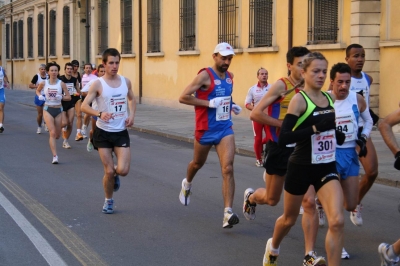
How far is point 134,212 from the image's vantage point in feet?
27.9

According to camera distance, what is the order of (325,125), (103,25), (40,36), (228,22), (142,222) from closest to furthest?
(325,125) < (142,222) < (228,22) < (103,25) < (40,36)

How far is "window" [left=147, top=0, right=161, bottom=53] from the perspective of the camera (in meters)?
29.6

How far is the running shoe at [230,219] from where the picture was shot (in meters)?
7.42

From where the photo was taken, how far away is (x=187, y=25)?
1067 inches

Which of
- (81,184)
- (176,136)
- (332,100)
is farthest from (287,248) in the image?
(176,136)

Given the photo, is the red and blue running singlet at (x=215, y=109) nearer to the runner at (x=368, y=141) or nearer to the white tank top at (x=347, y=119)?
the runner at (x=368, y=141)

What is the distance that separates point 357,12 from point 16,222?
1207 centimetres

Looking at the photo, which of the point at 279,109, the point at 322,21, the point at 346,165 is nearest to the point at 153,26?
the point at 322,21

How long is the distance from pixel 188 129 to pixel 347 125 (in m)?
13.1

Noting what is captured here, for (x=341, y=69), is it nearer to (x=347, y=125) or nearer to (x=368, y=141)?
(x=347, y=125)

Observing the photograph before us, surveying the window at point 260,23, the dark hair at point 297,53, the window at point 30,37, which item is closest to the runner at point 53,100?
the dark hair at point 297,53

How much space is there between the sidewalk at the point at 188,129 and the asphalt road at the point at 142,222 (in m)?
0.92

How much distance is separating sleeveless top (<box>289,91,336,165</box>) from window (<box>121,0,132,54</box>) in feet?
88.6

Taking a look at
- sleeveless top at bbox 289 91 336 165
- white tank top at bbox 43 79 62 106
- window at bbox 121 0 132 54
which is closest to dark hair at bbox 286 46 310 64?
sleeveless top at bbox 289 91 336 165
